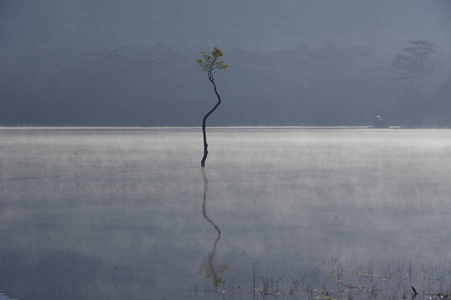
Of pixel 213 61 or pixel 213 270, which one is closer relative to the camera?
pixel 213 270

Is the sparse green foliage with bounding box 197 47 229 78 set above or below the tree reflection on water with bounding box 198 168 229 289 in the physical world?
above

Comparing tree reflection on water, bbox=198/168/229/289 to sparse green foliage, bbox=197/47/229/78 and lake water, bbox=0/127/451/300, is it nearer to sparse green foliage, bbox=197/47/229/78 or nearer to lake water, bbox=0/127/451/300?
lake water, bbox=0/127/451/300

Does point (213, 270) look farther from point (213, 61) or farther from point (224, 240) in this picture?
point (213, 61)

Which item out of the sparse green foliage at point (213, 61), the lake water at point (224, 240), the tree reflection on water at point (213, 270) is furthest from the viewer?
the sparse green foliage at point (213, 61)

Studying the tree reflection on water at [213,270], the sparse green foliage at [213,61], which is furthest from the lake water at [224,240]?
the sparse green foliage at [213,61]

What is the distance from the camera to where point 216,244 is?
1964 cm

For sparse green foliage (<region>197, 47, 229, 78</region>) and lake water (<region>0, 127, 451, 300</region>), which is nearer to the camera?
lake water (<region>0, 127, 451, 300</region>)

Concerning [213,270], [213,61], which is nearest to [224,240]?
→ [213,270]

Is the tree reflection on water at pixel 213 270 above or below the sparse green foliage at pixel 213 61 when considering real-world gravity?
below

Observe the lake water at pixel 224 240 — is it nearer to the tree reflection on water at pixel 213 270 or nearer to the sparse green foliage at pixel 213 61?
the tree reflection on water at pixel 213 270

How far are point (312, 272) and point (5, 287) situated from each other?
7.17m

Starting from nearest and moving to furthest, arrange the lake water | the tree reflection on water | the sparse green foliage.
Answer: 1. the lake water
2. the tree reflection on water
3. the sparse green foliage

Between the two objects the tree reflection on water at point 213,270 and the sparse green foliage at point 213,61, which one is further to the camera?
the sparse green foliage at point 213,61

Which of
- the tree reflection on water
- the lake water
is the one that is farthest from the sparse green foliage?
the tree reflection on water
